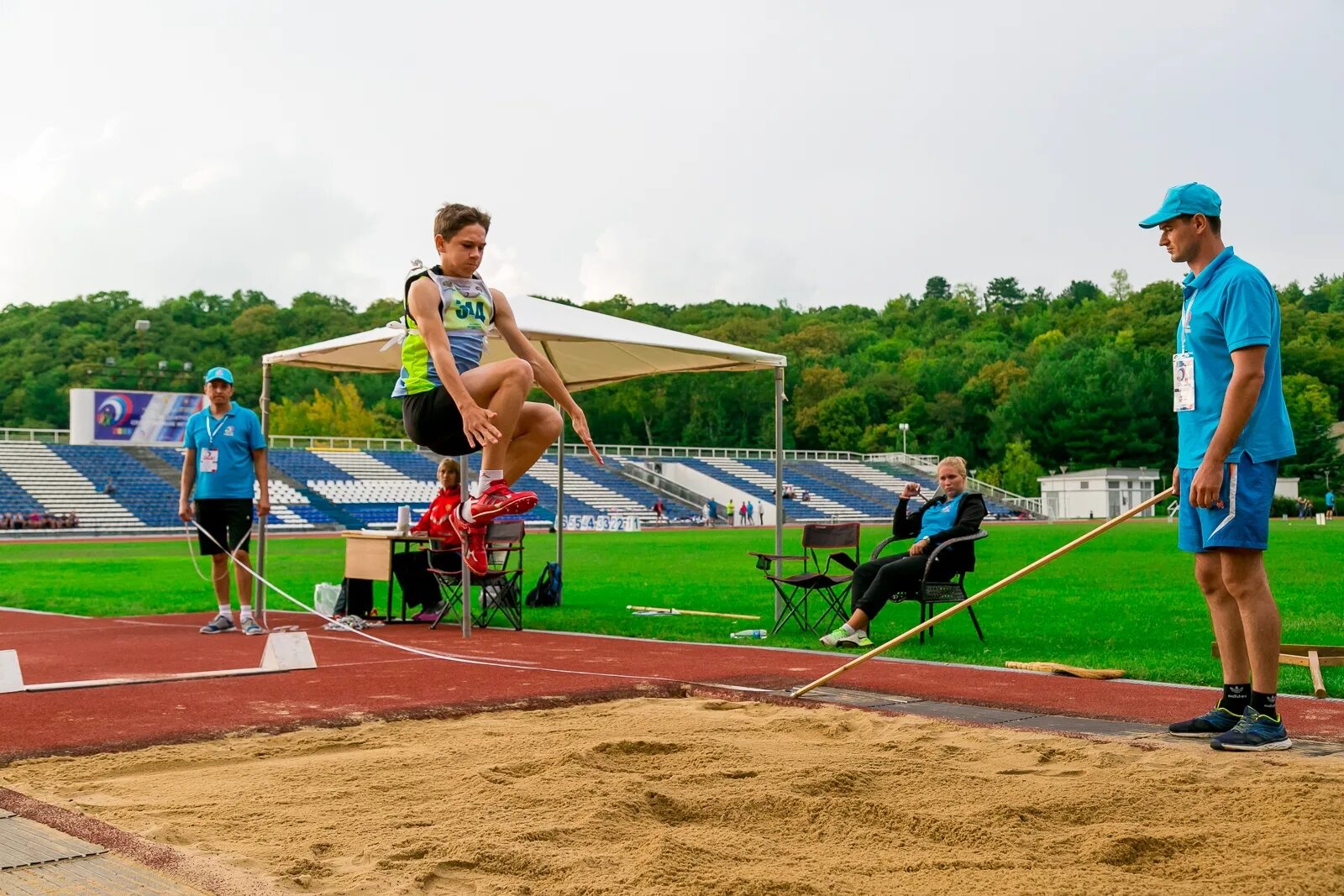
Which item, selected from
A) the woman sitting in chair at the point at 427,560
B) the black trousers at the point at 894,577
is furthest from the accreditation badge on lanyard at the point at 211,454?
the black trousers at the point at 894,577

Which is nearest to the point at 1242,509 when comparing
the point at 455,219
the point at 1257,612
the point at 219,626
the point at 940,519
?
the point at 1257,612

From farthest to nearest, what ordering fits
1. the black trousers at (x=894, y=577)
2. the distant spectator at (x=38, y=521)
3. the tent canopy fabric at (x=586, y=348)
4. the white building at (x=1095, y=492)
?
the white building at (x=1095, y=492) < the distant spectator at (x=38, y=521) < the tent canopy fabric at (x=586, y=348) < the black trousers at (x=894, y=577)

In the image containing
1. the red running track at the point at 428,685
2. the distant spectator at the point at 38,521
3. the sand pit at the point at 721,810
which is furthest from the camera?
the distant spectator at the point at 38,521

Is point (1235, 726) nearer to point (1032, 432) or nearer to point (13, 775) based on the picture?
point (13, 775)

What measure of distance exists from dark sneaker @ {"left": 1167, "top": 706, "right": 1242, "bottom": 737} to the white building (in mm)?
57228

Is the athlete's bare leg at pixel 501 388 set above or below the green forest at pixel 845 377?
below

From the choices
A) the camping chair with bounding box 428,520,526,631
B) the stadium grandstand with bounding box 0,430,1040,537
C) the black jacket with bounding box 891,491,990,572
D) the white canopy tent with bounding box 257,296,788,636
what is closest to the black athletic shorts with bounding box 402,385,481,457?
the white canopy tent with bounding box 257,296,788,636

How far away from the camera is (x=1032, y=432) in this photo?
77125 millimetres

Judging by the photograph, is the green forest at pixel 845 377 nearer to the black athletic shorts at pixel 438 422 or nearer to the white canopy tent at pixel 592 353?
the white canopy tent at pixel 592 353

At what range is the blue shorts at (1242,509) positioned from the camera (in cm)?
455

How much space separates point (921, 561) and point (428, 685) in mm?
3513

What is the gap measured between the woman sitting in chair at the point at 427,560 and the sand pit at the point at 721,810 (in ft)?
17.7

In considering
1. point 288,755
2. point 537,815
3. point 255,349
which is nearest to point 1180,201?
point 537,815

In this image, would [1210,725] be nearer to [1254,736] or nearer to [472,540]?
[1254,736]
